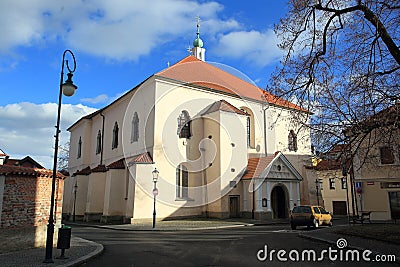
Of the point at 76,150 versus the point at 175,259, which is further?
the point at 76,150

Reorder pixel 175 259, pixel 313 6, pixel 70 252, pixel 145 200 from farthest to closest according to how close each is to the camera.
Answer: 1. pixel 145 200
2. pixel 313 6
3. pixel 70 252
4. pixel 175 259

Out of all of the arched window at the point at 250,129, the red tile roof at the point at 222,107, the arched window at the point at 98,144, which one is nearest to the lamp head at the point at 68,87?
the red tile roof at the point at 222,107

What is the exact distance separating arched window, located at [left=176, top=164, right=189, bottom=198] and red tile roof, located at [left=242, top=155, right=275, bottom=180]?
4.90 m

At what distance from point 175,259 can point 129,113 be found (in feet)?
73.9

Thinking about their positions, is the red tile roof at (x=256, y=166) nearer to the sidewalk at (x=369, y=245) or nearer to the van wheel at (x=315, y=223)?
the van wheel at (x=315, y=223)

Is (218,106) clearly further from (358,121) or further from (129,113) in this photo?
(358,121)

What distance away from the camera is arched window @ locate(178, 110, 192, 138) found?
2825cm

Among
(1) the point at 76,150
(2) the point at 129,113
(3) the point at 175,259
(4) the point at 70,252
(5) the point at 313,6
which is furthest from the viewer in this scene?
(1) the point at 76,150

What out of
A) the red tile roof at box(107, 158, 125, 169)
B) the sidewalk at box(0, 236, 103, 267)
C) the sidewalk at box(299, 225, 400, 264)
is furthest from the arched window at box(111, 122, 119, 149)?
the sidewalk at box(299, 225, 400, 264)

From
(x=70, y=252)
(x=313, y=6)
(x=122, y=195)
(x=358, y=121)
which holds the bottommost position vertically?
(x=70, y=252)

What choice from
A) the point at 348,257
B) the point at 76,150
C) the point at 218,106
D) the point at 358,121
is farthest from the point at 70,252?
the point at 76,150

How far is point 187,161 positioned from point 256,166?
586 centimetres

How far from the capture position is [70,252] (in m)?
11.0

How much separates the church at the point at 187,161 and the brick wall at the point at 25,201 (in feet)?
39.3
